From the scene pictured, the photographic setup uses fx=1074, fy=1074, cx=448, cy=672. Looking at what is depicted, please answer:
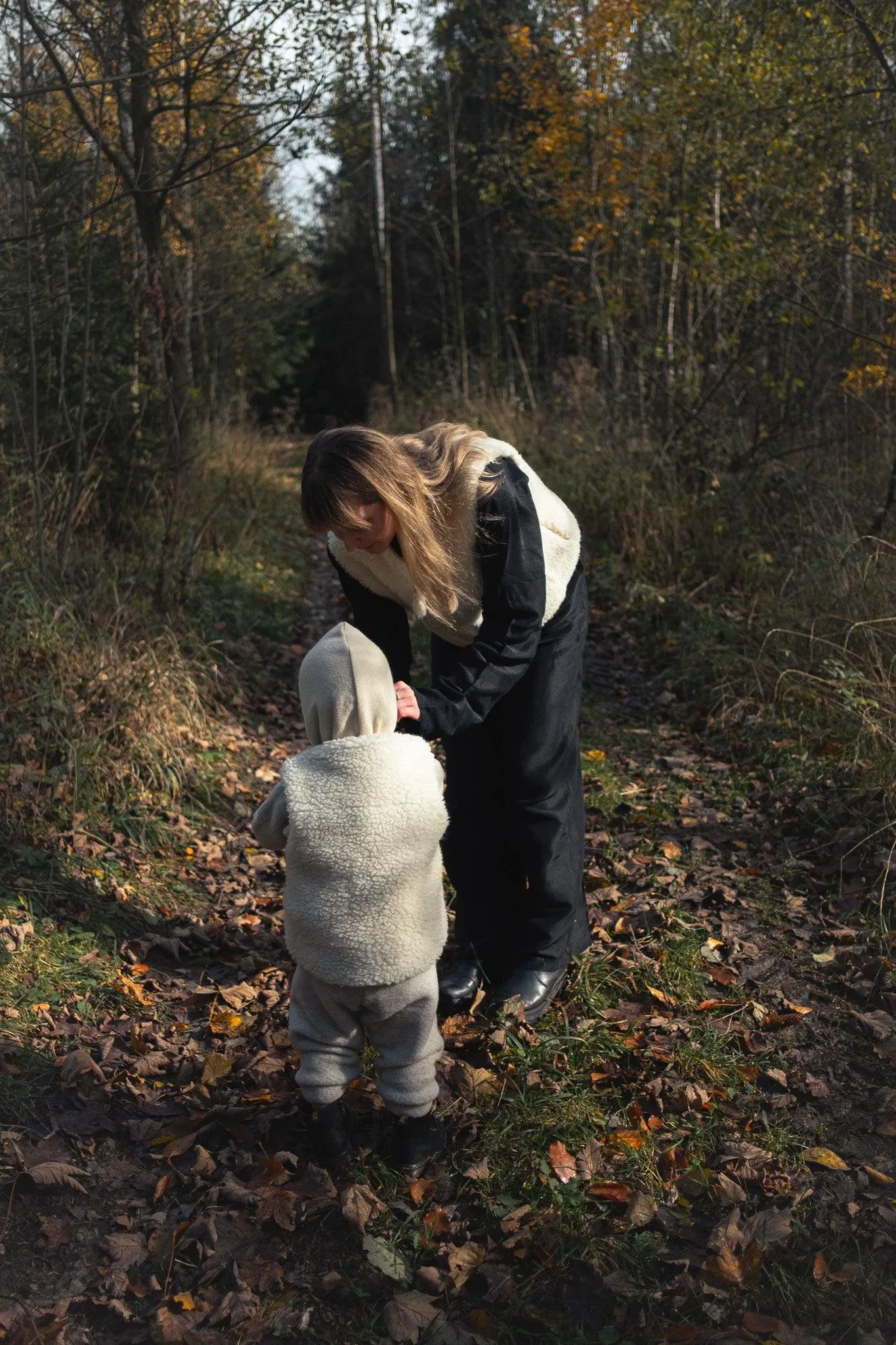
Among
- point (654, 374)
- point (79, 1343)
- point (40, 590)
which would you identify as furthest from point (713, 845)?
point (654, 374)

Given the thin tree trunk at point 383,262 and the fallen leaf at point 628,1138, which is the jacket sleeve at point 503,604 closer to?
the fallen leaf at point 628,1138

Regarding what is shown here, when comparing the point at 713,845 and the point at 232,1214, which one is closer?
the point at 232,1214

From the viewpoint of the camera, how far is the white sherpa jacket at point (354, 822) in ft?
8.19

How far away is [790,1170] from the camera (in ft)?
9.18

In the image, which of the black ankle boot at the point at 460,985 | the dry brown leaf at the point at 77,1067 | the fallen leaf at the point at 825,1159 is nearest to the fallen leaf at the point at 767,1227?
the fallen leaf at the point at 825,1159

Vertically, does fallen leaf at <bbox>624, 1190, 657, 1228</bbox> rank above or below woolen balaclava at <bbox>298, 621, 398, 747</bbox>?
below

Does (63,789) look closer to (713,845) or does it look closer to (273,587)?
(713,845)

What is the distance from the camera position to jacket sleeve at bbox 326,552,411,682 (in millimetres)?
3201

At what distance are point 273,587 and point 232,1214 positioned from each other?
6.81 meters

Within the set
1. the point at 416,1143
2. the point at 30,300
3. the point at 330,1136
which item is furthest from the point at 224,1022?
the point at 30,300

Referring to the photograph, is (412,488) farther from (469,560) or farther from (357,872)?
(357,872)

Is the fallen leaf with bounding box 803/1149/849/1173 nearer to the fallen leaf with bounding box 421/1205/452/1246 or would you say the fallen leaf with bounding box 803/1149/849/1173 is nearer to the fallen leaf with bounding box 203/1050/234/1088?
the fallen leaf with bounding box 421/1205/452/1246

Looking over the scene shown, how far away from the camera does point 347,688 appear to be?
249 centimetres

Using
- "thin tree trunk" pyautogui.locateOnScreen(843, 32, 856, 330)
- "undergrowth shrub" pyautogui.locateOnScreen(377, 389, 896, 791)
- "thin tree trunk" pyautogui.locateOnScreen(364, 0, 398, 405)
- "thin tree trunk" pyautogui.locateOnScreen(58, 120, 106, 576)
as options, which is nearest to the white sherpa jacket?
"undergrowth shrub" pyautogui.locateOnScreen(377, 389, 896, 791)
